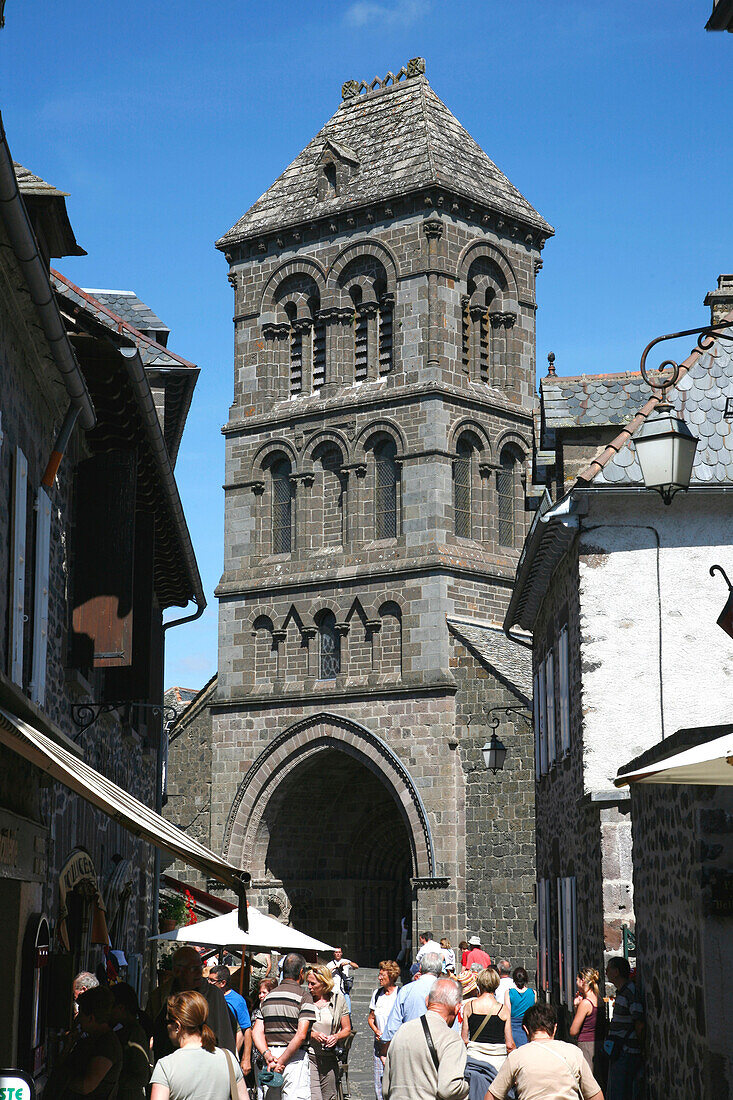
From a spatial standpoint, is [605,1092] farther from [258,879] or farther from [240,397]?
[240,397]

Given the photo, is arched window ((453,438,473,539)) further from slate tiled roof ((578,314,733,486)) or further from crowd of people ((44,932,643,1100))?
crowd of people ((44,932,643,1100))

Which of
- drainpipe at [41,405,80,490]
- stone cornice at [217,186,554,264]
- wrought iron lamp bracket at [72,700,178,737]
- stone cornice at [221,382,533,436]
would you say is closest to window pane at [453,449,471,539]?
stone cornice at [221,382,533,436]

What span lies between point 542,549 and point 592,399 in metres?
2.05

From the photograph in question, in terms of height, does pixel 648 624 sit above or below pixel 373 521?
below

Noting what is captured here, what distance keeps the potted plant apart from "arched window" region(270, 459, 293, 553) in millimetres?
11374

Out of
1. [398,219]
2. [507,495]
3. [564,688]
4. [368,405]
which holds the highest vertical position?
[398,219]

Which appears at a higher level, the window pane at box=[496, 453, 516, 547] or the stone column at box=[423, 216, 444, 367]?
the stone column at box=[423, 216, 444, 367]

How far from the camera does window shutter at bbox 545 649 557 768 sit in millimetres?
16875

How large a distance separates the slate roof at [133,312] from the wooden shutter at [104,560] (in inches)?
243

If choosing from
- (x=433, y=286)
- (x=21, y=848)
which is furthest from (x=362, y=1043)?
(x=433, y=286)

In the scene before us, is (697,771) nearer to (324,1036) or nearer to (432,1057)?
(432,1057)

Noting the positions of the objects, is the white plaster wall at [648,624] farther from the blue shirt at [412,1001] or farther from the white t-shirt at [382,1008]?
the blue shirt at [412,1001]

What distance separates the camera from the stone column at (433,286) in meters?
33.2

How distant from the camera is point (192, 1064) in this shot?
6.08 m
